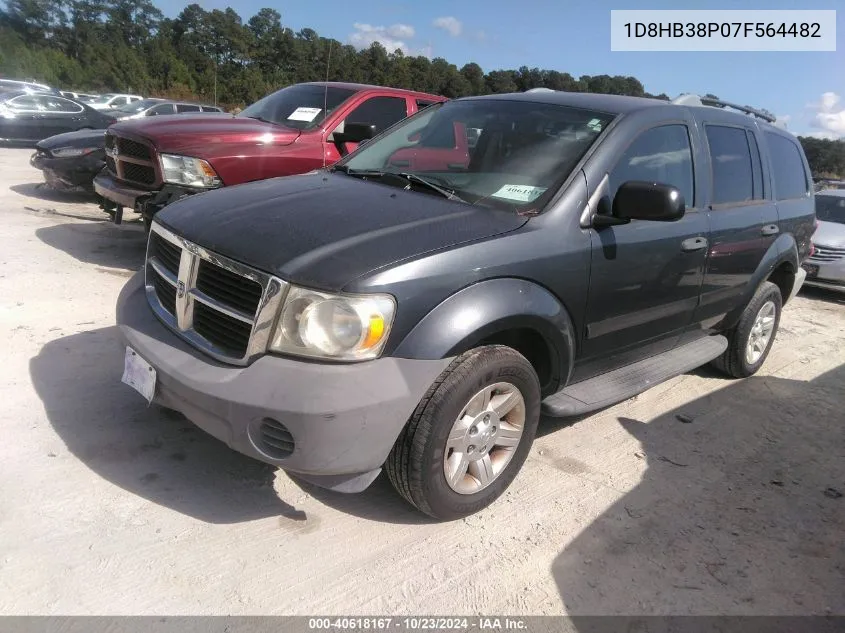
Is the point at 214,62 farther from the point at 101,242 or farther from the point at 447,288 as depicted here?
the point at 447,288

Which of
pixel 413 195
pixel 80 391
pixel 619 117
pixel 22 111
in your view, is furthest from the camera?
pixel 22 111

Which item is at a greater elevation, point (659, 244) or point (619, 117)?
point (619, 117)

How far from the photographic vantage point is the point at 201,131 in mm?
5656

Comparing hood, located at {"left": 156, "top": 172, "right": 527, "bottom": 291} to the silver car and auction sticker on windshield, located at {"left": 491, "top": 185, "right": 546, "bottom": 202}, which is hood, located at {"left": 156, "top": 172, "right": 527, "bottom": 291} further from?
the silver car

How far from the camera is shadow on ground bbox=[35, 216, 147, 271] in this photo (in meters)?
6.33

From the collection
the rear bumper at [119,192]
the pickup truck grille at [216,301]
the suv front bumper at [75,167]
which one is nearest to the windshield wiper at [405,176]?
the pickup truck grille at [216,301]

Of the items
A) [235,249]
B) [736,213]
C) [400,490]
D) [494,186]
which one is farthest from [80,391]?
[736,213]

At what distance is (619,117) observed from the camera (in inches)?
133

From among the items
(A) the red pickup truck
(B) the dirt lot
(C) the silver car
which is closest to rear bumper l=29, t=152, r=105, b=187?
(A) the red pickup truck

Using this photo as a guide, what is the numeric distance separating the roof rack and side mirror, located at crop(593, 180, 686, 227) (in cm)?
Answer: 125

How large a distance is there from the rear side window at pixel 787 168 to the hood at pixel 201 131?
13.2ft

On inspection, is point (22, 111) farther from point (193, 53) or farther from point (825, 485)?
point (193, 53)

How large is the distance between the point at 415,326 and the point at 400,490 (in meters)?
0.73

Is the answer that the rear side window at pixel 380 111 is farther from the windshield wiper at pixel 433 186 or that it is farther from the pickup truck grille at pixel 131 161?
the windshield wiper at pixel 433 186
